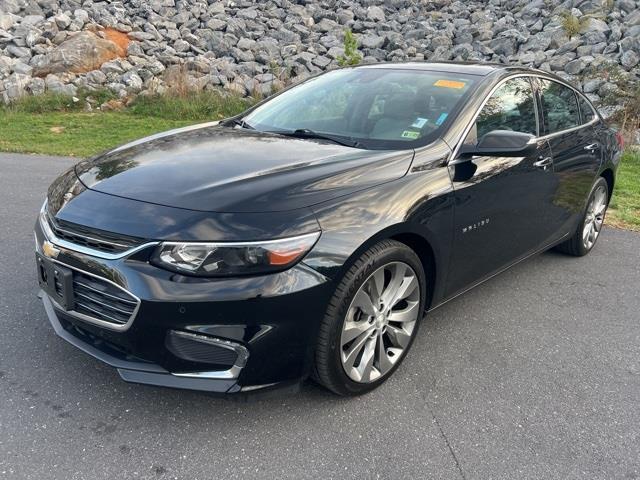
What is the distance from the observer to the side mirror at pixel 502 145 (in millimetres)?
3172

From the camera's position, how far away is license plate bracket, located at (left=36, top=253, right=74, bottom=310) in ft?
8.54

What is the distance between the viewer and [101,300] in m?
2.53

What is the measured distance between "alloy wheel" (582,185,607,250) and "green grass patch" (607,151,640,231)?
1065 mm

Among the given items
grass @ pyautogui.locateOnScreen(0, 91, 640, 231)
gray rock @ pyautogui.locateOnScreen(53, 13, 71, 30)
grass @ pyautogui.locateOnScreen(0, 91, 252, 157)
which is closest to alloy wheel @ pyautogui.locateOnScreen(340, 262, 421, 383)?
grass @ pyautogui.locateOnScreen(0, 91, 640, 231)

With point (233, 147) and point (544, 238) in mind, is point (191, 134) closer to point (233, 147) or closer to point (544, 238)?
point (233, 147)

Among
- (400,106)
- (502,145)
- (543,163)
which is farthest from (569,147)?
(400,106)

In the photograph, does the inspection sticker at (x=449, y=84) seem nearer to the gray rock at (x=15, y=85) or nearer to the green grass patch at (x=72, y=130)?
the green grass patch at (x=72, y=130)

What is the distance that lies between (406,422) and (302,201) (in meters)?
1.18

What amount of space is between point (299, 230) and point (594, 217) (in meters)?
3.72

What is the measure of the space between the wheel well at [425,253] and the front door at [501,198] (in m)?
0.16

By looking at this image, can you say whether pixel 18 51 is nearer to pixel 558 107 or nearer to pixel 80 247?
pixel 558 107

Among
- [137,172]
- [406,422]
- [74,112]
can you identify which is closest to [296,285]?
[406,422]

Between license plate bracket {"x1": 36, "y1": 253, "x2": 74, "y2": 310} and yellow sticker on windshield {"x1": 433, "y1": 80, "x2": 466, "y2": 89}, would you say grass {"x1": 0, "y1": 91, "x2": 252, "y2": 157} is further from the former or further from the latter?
yellow sticker on windshield {"x1": 433, "y1": 80, "x2": 466, "y2": 89}

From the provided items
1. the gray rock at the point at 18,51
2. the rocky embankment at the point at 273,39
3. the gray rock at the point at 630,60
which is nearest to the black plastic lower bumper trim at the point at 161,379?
the rocky embankment at the point at 273,39
